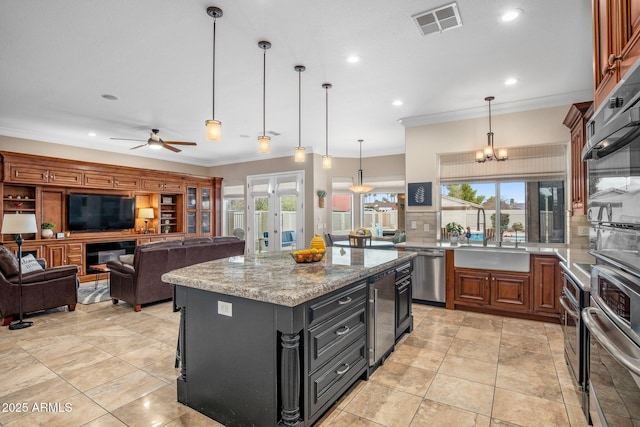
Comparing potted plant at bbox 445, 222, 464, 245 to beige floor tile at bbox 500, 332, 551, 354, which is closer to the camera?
beige floor tile at bbox 500, 332, 551, 354

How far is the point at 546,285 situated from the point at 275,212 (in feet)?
19.2

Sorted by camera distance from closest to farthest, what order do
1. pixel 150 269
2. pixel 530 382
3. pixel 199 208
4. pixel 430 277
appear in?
pixel 530 382 < pixel 150 269 < pixel 430 277 < pixel 199 208

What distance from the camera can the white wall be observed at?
174 inches

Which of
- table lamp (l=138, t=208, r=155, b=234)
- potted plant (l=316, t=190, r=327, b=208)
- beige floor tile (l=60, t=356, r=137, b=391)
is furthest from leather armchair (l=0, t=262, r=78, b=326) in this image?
potted plant (l=316, t=190, r=327, b=208)

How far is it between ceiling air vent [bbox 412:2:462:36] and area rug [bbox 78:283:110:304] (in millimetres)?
5653

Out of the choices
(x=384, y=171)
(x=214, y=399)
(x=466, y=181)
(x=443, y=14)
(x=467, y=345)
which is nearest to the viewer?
(x=214, y=399)

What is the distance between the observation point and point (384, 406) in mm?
2234

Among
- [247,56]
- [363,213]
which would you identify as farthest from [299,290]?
[363,213]

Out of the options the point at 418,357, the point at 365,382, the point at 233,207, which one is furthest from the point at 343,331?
the point at 233,207

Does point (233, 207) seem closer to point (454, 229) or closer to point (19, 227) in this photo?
point (19, 227)

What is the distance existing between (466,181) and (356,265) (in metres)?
3.39

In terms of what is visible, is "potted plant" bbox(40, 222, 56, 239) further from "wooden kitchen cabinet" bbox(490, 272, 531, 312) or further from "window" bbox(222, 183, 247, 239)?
"wooden kitchen cabinet" bbox(490, 272, 531, 312)

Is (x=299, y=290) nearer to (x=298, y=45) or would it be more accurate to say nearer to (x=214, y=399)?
(x=214, y=399)

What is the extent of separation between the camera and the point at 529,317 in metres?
4.04
